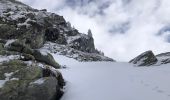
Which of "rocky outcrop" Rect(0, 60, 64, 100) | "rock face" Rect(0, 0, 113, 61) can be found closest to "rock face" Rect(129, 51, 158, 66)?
"rock face" Rect(0, 0, 113, 61)

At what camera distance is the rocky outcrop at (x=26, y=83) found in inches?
687

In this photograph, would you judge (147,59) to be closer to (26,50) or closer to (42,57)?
(42,57)

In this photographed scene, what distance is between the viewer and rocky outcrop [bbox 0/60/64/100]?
17453 mm

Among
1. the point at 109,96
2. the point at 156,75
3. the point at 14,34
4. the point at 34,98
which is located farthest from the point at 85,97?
the point at 14,34

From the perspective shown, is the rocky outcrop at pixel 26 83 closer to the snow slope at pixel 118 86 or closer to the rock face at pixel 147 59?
the snow slope at pixel 118 86

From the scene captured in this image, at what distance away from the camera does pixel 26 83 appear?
59.4 feet

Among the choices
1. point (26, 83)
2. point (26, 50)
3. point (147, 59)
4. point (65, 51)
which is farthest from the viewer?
point (65, 51)

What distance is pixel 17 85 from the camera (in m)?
17.8

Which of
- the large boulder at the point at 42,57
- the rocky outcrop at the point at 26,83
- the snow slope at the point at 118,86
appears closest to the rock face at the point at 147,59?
the snow slope at the point at 118,86

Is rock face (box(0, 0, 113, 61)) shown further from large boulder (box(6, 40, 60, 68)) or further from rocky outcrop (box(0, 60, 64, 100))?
rocky outcrop (box(0, 60, 64, 100))

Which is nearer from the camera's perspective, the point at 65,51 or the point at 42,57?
the point at 42,57

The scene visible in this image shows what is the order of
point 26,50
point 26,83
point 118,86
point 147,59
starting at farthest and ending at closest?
point 147,59 → point 26,50 → point 118,86 → point 26,83

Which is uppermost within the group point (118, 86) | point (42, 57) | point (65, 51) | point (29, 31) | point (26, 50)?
point (29, 31)

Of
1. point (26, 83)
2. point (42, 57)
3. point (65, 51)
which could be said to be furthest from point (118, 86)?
point (65, 51)
